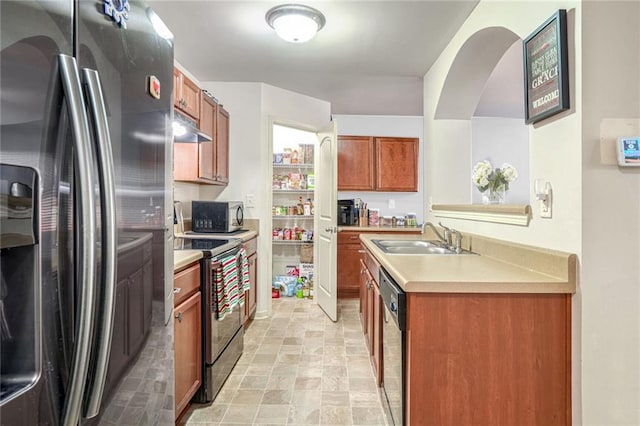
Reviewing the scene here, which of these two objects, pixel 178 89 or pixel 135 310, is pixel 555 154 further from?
pixel 178 89

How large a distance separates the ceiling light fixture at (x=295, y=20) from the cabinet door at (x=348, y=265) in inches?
102

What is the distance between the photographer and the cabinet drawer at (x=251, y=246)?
308cm

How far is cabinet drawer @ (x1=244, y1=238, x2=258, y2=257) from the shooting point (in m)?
3.08

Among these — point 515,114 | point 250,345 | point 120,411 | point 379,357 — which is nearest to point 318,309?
point 250,345

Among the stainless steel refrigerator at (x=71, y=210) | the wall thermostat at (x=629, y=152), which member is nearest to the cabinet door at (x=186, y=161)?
the stainless steel refrigerator at (x=71, y=210)

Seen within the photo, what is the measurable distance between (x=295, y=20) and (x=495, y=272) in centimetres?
184

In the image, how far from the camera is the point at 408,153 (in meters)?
4.61

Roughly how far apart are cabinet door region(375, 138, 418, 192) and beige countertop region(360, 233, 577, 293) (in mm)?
2852

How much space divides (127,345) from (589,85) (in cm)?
178

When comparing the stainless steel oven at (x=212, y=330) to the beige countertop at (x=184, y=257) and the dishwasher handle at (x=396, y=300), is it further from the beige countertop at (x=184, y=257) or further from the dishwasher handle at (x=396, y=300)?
the dishwasher handle at (x=396, y=300)

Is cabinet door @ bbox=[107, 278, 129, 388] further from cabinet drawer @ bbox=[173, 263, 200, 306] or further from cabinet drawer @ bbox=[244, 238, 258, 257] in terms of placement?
cabinet drawer @ bbox=[244, 238, 258, 257]

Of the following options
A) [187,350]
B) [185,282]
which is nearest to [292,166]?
[185,282]

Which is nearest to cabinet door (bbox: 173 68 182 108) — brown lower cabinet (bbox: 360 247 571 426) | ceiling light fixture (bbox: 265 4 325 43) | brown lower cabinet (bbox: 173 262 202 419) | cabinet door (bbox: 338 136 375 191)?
ceiling light fixture (bbox: 265 4 325 43)

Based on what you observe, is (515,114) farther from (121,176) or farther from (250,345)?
(121,176)
